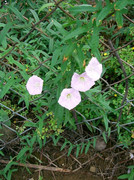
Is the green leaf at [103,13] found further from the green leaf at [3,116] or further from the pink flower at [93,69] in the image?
the green leaf at [3,116]

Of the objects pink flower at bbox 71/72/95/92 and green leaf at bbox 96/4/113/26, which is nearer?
green leaf at bbox 96/4/113/26

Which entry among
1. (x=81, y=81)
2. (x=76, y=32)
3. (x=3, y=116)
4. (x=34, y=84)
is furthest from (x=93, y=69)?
(x=3, y=116)

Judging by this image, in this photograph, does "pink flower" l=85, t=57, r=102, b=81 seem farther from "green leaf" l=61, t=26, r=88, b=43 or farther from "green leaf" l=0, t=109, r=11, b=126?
"green leaf" l=0, t=109, r=11, b=126

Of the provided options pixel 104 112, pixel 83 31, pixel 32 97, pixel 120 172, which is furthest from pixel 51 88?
pixel 120 172

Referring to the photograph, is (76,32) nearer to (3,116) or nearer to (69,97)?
(69,97)

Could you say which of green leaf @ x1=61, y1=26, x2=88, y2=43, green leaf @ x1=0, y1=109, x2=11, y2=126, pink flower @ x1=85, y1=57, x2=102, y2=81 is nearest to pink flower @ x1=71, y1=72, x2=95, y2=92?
pink flower @ x1=85, y1=57, x2=102, y2=81

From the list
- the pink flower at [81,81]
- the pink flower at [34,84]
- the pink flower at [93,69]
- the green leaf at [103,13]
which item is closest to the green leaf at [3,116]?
the pink flower at [34,84]

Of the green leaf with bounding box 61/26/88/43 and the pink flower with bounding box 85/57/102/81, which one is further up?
the green leaf with bounding box 61/26/88/43
